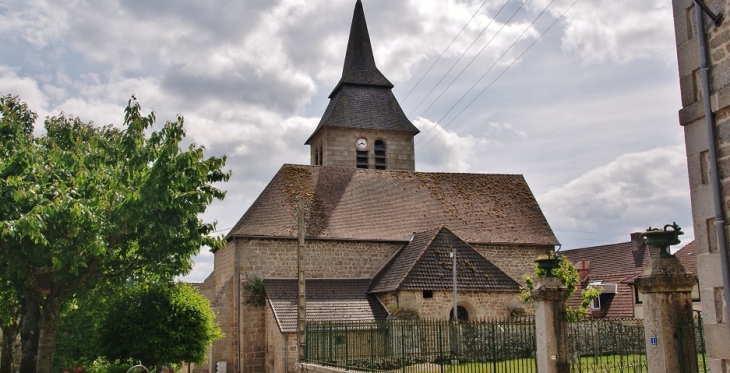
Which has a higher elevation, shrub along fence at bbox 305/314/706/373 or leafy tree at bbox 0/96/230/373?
leafy tree at bbox 0/96/230/373

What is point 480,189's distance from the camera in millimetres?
33094

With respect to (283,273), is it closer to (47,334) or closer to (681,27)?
(47,334)

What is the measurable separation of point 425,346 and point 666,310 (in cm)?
879

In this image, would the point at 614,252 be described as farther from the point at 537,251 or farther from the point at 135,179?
the point at 135,179

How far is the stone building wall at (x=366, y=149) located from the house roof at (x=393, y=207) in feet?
18.1

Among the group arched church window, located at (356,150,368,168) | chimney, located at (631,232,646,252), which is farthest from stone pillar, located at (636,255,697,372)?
arched church window, located at (356,150,368,168)

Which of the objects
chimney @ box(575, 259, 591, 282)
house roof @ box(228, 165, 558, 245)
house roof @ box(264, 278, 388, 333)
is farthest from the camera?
chimney @ box(575, 259, 591, 282)

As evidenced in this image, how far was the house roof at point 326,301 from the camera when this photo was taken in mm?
25781

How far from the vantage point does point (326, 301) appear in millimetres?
27031

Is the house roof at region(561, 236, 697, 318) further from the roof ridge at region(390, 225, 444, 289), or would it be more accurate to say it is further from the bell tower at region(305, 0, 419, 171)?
the bell tower at region(305, 0, 419, 171)

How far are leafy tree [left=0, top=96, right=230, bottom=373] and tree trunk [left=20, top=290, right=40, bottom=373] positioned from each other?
0.07 m

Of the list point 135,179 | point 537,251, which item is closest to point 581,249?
point 537,251

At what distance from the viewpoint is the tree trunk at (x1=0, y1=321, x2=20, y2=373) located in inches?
1010

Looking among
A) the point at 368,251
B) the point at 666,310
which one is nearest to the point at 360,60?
the point at 368,251
